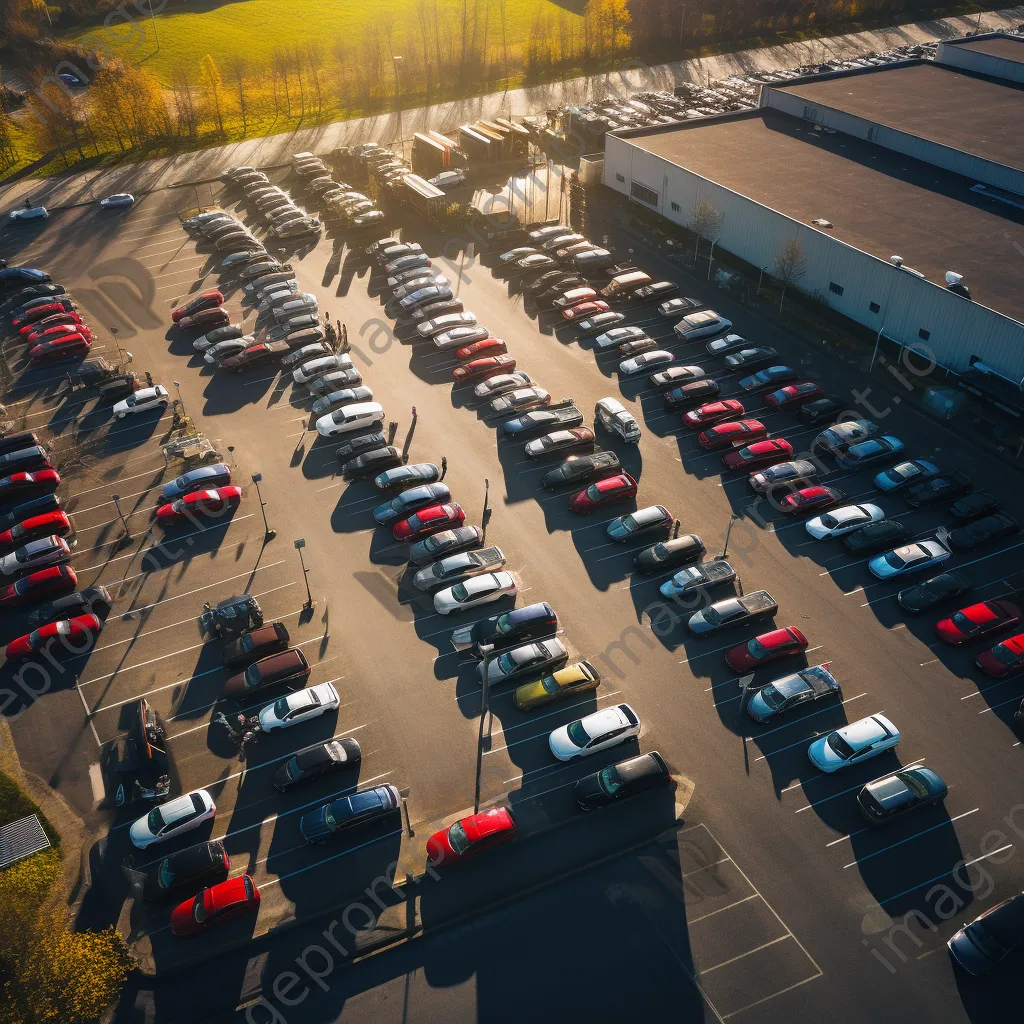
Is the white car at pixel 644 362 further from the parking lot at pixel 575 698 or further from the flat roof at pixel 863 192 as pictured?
the flat roof at pixel 863 192

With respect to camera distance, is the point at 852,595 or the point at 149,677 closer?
the point at 149,677

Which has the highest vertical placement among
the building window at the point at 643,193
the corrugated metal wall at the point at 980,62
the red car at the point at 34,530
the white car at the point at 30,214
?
the corrugated metal wall at the point at 980,62

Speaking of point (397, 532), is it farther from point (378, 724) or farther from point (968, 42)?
point (968, 42)

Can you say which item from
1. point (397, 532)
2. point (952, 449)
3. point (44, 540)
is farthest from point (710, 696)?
point (44, 540)

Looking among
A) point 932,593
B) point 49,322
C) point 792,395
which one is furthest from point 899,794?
point 49,322

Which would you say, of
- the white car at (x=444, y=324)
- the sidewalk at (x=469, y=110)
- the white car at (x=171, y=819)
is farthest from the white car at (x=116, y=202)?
the white car at (x=171, y=819)

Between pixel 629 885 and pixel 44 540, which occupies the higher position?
pixel 44 540
